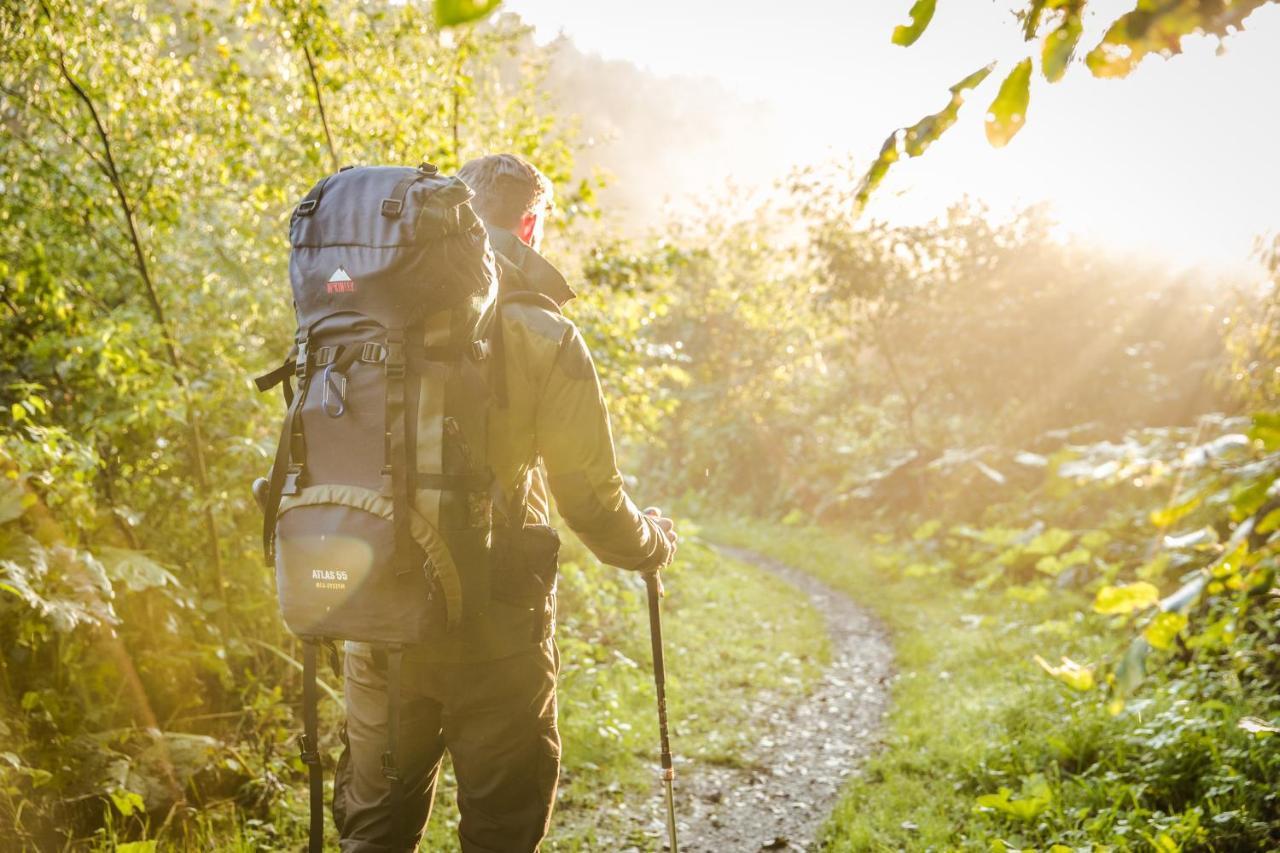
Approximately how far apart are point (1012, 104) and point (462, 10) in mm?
834

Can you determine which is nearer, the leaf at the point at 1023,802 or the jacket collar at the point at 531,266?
the jacket collar at the point at 531,266

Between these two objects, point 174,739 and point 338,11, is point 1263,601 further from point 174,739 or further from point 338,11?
point 338,11

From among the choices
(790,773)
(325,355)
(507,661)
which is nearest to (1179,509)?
(507,661)

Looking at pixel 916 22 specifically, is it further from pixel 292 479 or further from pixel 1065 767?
pixel 1065 767

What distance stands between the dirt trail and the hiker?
2532mm

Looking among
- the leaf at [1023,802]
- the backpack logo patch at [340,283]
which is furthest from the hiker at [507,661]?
the leaf at [1023,802]

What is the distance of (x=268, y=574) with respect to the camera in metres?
5.71

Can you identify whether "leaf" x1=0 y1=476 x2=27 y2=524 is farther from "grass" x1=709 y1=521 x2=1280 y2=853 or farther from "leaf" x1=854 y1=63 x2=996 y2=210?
"grass" x1=709 y1=521 x2=1280 y2=853

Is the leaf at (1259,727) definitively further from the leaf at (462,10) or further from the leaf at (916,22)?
the leaf at (462,10)

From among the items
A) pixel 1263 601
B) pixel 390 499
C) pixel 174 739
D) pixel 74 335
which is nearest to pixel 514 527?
pixel 390 499

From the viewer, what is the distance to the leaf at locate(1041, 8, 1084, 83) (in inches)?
48.0

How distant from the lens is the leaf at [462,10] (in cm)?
75

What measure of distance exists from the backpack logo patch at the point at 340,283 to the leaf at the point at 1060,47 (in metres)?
1.77

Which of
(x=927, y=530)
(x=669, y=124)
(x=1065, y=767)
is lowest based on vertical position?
(x=1065, y=767)
